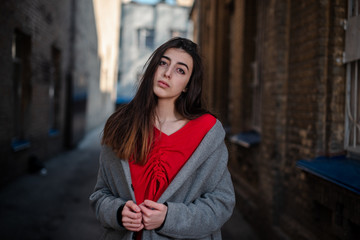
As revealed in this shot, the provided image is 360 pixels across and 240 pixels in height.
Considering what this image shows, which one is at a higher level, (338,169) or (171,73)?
(171,73)

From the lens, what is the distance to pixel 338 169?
2357mm

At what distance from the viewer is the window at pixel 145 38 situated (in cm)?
2048

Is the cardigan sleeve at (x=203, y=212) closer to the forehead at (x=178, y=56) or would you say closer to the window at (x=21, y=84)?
the forehead at (x=178, y=56)

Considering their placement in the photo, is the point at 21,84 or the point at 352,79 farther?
Result: the point at 21,84

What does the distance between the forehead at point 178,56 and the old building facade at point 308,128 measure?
0.37 meters

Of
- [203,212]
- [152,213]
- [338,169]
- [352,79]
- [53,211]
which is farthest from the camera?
[53,211]

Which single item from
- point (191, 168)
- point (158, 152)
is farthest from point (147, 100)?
point (191, 168)

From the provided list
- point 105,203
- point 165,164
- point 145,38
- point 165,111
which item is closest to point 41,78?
point 165,111

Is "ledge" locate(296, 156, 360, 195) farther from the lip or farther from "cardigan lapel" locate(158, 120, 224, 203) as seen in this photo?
the lip

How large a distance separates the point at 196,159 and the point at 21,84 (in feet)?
19.8

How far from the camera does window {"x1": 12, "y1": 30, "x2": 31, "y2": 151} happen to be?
19.9 feet

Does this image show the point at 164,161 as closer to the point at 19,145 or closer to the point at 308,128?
the point at 308,128

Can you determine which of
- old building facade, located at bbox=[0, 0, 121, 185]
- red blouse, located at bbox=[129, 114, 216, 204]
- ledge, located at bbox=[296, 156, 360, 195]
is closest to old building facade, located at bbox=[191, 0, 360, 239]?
ledge, located at bbox=[296, 156, 360, 195]

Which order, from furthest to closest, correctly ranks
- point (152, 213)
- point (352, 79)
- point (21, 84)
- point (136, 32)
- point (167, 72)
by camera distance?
point (136, 32) → point (21, 84) → point (352, 79) → point (167, 72) → point (152, 213)
